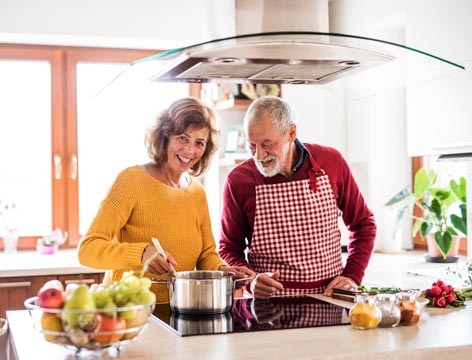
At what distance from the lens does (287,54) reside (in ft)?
6.77

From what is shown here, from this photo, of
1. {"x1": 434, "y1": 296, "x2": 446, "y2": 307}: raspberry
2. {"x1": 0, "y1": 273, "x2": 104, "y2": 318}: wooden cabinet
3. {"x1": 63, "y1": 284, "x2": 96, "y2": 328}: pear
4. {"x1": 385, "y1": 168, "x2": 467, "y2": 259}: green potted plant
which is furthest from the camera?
{"x1": 385, "y1": 168, "x2": 467, "y2": 259}: green potted plant

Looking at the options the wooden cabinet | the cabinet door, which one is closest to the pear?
the wooden cabinet

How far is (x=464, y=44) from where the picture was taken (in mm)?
2820

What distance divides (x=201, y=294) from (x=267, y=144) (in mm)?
722

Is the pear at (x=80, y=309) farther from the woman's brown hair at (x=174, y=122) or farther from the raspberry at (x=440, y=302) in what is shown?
the raspberry at (x=440, y=302)

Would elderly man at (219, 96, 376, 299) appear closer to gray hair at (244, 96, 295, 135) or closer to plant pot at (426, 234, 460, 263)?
gray hair at (244, 96, 295, 135)

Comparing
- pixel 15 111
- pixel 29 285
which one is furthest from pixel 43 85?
pixel 29 285

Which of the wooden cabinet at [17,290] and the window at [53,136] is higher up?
the window at [53,136]

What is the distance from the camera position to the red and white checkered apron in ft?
9.10

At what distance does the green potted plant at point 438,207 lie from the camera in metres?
3.80

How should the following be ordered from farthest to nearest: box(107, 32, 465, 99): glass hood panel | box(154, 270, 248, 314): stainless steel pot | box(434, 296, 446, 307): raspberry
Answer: box(434, 296, 446, 307): raspberry → box(154, 270, 248, 314): stainless steel pot → box(107, 32, 465, 99): glass hood panel

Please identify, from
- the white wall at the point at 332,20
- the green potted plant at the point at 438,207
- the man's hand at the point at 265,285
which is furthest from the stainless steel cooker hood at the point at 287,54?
the green potted plant at the point at 438,207

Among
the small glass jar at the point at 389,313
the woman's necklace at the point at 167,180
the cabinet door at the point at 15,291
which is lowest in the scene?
the cabinet door at the point at 15,291

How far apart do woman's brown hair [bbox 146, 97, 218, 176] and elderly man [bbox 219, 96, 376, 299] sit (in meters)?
0.20
